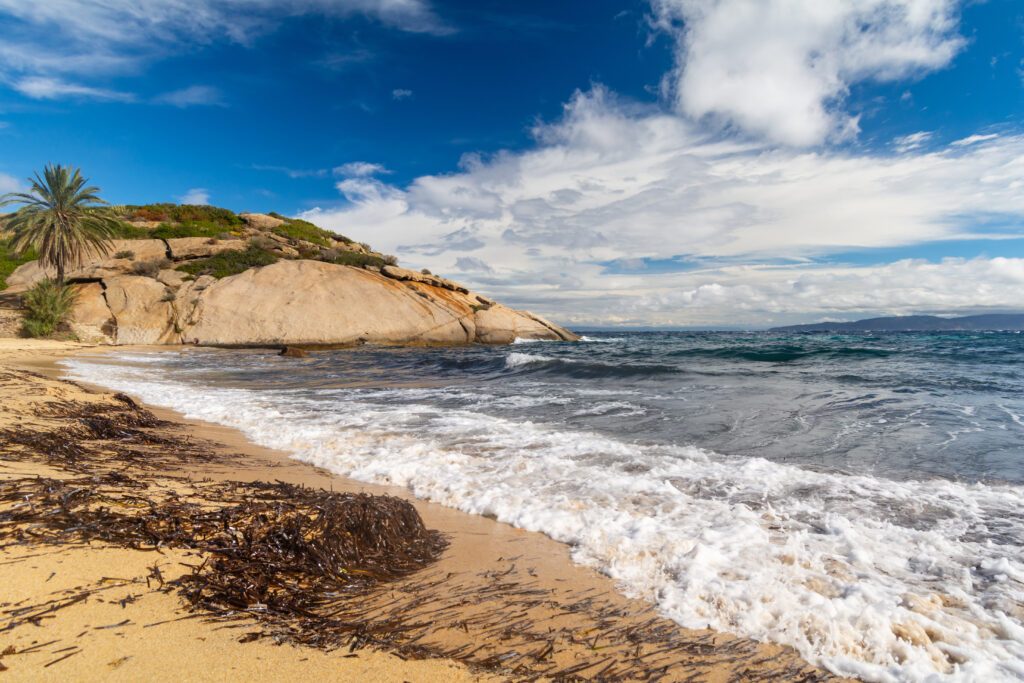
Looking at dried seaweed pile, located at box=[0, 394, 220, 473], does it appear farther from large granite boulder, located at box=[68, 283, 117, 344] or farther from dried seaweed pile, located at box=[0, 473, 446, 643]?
large granite boulder, located at box=[68, 283, 117, 344]

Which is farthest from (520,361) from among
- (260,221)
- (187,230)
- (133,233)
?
(260,221)

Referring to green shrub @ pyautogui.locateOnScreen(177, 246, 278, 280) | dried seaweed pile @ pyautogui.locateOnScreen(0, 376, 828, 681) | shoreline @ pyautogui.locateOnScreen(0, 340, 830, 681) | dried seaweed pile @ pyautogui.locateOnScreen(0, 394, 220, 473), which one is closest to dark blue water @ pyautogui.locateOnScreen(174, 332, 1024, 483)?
shoreline @ pyautogui.locateOnScreen(0, 340, 830, 681)

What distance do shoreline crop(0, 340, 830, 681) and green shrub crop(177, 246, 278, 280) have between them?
34.2 m

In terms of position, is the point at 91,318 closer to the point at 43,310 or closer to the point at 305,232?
the point at 43,310

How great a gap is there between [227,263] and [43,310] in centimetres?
1038

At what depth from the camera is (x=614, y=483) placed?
5371 mm

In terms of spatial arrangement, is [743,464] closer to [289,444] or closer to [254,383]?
[289,444]

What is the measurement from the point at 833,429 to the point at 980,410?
426 centimetres

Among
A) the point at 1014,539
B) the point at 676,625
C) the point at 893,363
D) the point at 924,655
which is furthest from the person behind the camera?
the point at 893,363

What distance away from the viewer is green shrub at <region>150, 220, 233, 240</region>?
1481 inches

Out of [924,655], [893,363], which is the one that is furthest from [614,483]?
[893,363]

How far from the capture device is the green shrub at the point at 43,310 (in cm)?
2481

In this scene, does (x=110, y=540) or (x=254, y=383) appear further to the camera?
(x=254, y=383)

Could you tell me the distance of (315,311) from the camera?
3048cm
